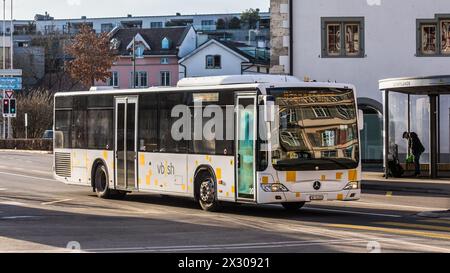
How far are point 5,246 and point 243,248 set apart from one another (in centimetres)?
365

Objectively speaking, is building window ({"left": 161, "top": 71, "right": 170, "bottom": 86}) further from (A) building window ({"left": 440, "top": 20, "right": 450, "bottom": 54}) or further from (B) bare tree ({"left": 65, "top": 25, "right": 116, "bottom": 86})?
(A) building window ({"left": 440, "top": 20, "right": 450, "bottom": 54})

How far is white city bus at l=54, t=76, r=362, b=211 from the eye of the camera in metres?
17.6

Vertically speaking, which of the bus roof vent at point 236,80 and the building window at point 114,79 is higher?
the building window at point 114,79

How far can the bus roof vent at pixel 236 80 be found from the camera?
1825 cm

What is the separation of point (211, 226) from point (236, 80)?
400 cm

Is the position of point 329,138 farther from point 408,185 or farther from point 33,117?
point 33,117

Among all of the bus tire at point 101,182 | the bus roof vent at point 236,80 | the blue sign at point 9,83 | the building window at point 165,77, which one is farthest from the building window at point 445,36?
the building window at point 165,77

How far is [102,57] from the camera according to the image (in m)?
81.8

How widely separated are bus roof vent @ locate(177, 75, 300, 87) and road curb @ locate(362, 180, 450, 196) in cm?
827

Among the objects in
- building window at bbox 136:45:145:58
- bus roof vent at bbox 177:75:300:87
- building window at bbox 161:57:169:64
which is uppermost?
building window at bbox 136:45:145:58

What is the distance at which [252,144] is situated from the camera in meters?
17.8

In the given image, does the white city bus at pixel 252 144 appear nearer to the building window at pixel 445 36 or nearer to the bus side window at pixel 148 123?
the bus side window at pixel 148 123

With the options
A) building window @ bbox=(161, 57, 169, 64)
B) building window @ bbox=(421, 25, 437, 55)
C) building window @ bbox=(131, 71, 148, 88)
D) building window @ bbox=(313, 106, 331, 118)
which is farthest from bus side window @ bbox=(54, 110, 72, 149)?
building window @ bbox=(131, 71, 148, 88)

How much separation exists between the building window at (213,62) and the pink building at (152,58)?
245 inches
